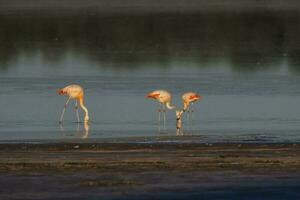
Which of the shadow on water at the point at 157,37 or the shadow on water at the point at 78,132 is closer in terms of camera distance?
the shadow on water at the point at 78,132

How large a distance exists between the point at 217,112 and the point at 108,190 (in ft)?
35.8

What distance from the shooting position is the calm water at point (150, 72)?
2412 cm

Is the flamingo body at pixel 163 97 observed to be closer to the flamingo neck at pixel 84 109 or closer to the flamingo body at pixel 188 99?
the flamingo body at pixel 188 99

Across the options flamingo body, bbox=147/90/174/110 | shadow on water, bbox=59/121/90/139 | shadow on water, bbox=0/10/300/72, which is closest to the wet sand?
shadow on water, bbox=59/121/90/139

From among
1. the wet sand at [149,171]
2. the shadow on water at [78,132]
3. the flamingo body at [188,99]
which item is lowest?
the wet sand at [149,171]

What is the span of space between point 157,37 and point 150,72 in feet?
51.2

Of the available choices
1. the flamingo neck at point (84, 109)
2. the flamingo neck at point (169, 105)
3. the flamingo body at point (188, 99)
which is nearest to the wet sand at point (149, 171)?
the flamingo neck at point (84, 109)

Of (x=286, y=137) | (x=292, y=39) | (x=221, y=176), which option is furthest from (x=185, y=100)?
(x=292, y=39)

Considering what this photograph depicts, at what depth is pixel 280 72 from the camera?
34750 mm

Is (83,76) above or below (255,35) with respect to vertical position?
below

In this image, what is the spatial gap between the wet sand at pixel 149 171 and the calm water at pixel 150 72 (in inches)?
77.7

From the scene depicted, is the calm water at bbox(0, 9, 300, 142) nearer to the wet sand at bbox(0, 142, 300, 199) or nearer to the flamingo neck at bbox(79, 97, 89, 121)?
the flamingo neck at bbox(79, 97, 89, 121)

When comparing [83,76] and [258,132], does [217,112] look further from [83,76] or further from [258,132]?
[83,76]

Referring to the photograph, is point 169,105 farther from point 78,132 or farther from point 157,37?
point 157,37
